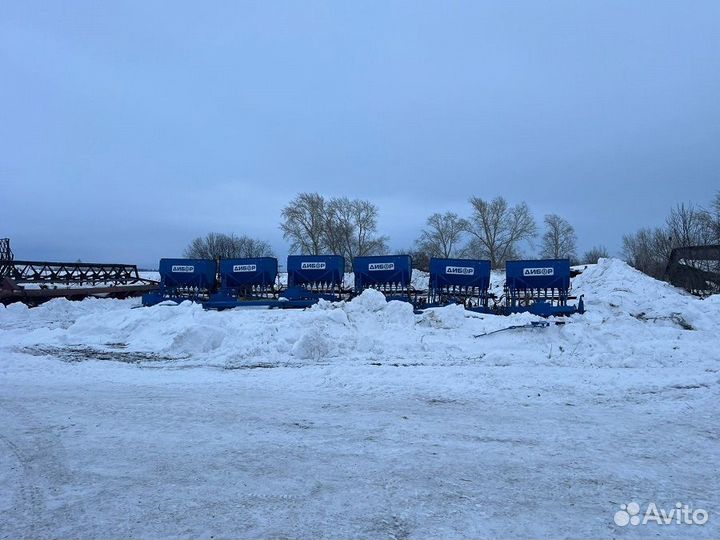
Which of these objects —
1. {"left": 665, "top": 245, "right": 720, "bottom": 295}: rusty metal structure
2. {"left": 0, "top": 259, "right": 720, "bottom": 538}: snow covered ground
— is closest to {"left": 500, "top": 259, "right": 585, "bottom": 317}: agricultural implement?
{"left": 0, "top": 259, "right": 720, "bottom": 538}: snow covered ground

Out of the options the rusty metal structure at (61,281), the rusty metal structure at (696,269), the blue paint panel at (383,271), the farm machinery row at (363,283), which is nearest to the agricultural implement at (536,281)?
the farm machinery row at (363,283)

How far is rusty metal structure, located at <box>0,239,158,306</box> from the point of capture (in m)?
20.4

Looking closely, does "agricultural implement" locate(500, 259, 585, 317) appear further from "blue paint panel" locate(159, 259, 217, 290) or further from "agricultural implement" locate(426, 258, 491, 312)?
"blue paint panel" locate(159, 259, 217, 290)

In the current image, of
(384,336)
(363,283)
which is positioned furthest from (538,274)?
(384,336)

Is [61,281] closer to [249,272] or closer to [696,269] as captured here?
[249,272]

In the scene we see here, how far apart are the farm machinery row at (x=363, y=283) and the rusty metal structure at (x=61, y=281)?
15.8ft

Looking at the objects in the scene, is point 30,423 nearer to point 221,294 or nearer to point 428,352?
point 428,352

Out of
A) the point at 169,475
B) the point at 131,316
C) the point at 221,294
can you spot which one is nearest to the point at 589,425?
the point at 169,475

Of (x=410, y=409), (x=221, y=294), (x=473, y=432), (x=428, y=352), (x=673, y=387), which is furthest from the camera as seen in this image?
(x=221, y=294)

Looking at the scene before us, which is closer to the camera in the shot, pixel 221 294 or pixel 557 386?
pixel 557 386

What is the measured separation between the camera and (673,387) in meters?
7.43

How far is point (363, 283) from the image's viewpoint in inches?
784

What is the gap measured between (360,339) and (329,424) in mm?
5312

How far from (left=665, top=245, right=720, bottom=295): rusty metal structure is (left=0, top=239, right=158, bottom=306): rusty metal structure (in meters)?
31.6
